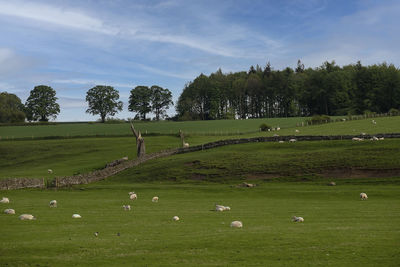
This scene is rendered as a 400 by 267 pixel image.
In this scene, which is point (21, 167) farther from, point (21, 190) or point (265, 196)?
point (265, 196)

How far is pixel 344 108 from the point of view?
159m

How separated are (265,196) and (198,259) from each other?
88.3 feet

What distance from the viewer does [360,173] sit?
48.2m

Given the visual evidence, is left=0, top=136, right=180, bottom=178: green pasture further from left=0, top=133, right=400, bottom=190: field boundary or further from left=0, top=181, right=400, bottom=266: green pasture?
left=0, top=181, right=400, bottom=266: green pasture

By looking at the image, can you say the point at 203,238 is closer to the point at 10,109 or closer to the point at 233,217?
the point at 233,217

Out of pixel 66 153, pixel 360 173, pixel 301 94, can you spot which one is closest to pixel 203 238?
pixel 360 173

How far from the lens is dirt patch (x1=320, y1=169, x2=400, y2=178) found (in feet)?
154

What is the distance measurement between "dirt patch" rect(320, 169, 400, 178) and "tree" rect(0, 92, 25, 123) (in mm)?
132132

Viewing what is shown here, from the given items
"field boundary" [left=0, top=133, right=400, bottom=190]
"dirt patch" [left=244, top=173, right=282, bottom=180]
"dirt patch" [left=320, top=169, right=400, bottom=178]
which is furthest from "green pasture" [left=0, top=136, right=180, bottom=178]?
"dirt patch" [left=320, top=169, right=400, bottom=178]

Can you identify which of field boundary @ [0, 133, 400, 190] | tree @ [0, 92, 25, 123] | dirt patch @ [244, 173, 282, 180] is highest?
tree @ [0, 92, 25, 123]

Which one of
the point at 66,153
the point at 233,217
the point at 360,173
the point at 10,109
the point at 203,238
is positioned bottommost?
the point at 360,173

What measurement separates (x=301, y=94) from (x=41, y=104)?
101131mm

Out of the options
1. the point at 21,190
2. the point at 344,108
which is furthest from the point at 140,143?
the point at 344,108

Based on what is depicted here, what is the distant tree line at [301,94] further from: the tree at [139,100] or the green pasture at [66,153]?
the green pasture at [66,153]
